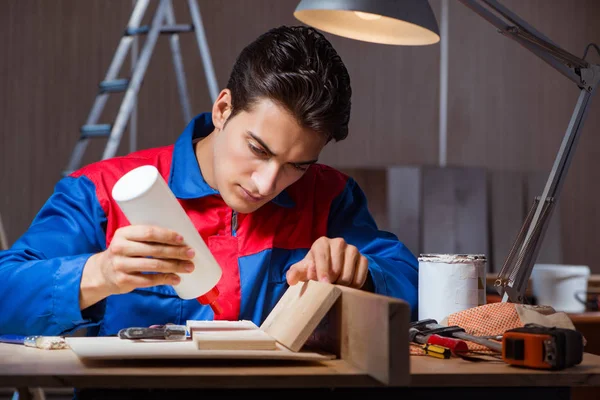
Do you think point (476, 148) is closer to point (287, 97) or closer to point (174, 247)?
point (287, 97)

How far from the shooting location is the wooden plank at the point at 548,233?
13.5 ft

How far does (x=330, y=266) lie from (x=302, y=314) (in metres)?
0.16

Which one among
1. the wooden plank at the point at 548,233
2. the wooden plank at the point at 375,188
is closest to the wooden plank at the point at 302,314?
the wooden plank at the point at 375,188

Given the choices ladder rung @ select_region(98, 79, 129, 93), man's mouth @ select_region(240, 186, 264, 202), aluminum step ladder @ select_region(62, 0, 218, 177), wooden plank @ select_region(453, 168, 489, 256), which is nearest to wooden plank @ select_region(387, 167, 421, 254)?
wooden plank @ select_region(453, 168, 489, 256)

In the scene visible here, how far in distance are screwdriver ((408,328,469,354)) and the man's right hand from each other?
0.30 meters

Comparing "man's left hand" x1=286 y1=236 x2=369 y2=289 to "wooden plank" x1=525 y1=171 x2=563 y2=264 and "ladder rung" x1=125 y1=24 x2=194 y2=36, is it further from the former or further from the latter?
"wooden plank" x1=525 y1=171 x2=563 y2=264

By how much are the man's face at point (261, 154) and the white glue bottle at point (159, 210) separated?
353 millimetres

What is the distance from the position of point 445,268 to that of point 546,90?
3420 millimetres

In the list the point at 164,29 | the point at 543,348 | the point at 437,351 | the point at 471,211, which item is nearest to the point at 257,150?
the point at 437,351

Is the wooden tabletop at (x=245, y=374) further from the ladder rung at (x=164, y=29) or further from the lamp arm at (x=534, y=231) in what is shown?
the ladder rung at (x=164, y=29)

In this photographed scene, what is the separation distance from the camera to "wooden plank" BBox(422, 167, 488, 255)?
3.96 metres

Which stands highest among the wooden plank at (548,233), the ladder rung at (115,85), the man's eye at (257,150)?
the ladder rung at (115,85)

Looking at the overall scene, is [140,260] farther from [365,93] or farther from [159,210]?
[365,93]

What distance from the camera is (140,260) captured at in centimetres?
94
